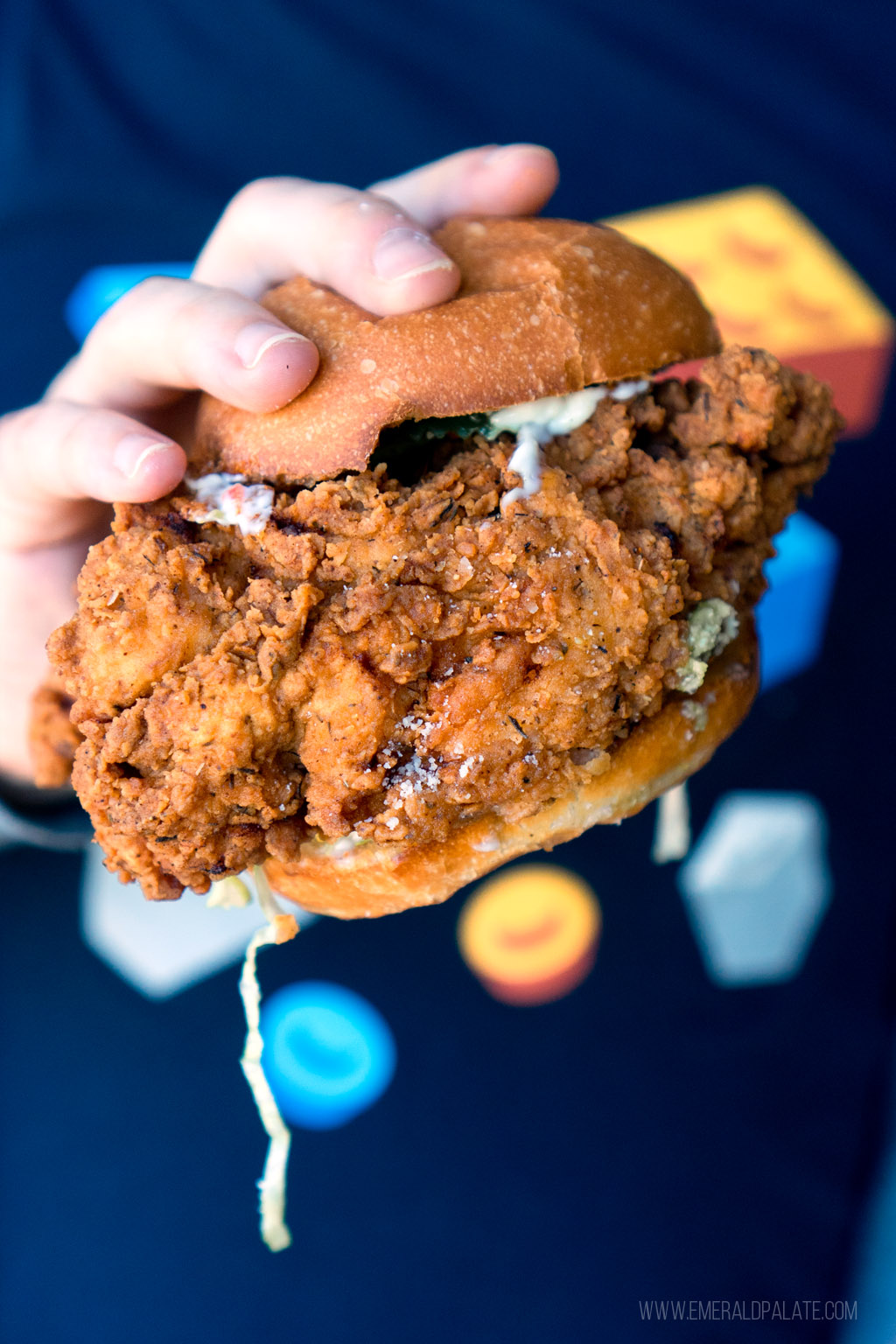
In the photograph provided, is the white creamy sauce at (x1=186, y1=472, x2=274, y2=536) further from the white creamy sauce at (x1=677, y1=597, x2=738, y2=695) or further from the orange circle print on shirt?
the orange circle print on shirt

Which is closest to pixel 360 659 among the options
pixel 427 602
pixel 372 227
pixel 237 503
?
pixel 427 602

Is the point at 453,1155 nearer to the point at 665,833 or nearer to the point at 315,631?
the point at 665,833

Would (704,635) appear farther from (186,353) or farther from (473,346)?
(186,353)

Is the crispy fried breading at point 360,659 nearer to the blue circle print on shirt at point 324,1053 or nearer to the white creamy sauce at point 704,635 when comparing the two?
the white creamy sauce at point 704,635

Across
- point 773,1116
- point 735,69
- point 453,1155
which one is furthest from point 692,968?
point 735,69

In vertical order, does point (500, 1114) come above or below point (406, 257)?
below

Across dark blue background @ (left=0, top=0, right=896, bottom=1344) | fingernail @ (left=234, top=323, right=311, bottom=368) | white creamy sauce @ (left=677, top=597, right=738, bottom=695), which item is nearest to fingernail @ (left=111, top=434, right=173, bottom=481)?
fingernail @ (left=234, top=323, right=311, bottom=368)
